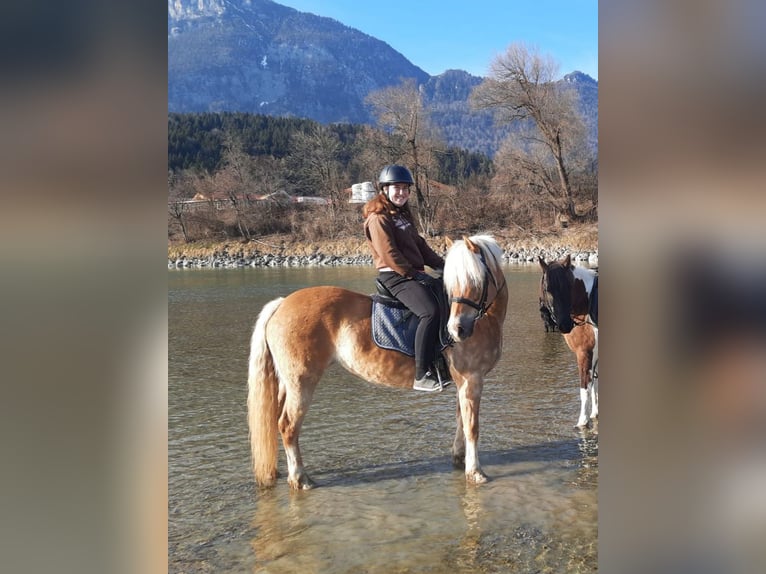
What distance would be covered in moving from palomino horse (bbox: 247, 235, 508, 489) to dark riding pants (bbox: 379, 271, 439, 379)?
0.14m

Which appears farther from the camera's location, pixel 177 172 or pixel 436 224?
pixel 177 172

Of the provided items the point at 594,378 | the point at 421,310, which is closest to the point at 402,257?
the point at 421,310

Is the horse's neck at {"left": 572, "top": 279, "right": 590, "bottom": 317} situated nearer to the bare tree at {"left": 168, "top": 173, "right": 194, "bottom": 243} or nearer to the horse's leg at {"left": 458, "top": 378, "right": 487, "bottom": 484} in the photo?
the horse's leg at {"left": 458, "top": 378, "right": 487, "bottom": 484}

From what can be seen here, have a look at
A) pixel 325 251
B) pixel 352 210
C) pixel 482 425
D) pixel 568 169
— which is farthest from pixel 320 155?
pixel 482 425

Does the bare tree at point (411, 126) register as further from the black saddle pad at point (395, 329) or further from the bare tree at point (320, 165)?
the black saddle pad at point (395, 329)

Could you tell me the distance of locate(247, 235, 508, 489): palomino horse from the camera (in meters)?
4.12

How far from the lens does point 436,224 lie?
118 feet

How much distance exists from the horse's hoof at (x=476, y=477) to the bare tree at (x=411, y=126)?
1258 inches

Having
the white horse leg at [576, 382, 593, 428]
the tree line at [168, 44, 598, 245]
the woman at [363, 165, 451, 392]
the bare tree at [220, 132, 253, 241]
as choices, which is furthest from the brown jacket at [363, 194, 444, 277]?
the bare tree at [220, 132, 253, 241]

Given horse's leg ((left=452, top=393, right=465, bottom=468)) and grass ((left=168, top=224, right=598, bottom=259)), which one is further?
grass ((left=168, top=224, right=598, bottom=259))

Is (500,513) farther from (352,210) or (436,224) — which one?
(352,210)

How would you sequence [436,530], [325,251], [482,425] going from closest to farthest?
[436,530] < [482,425] < [325,251]
